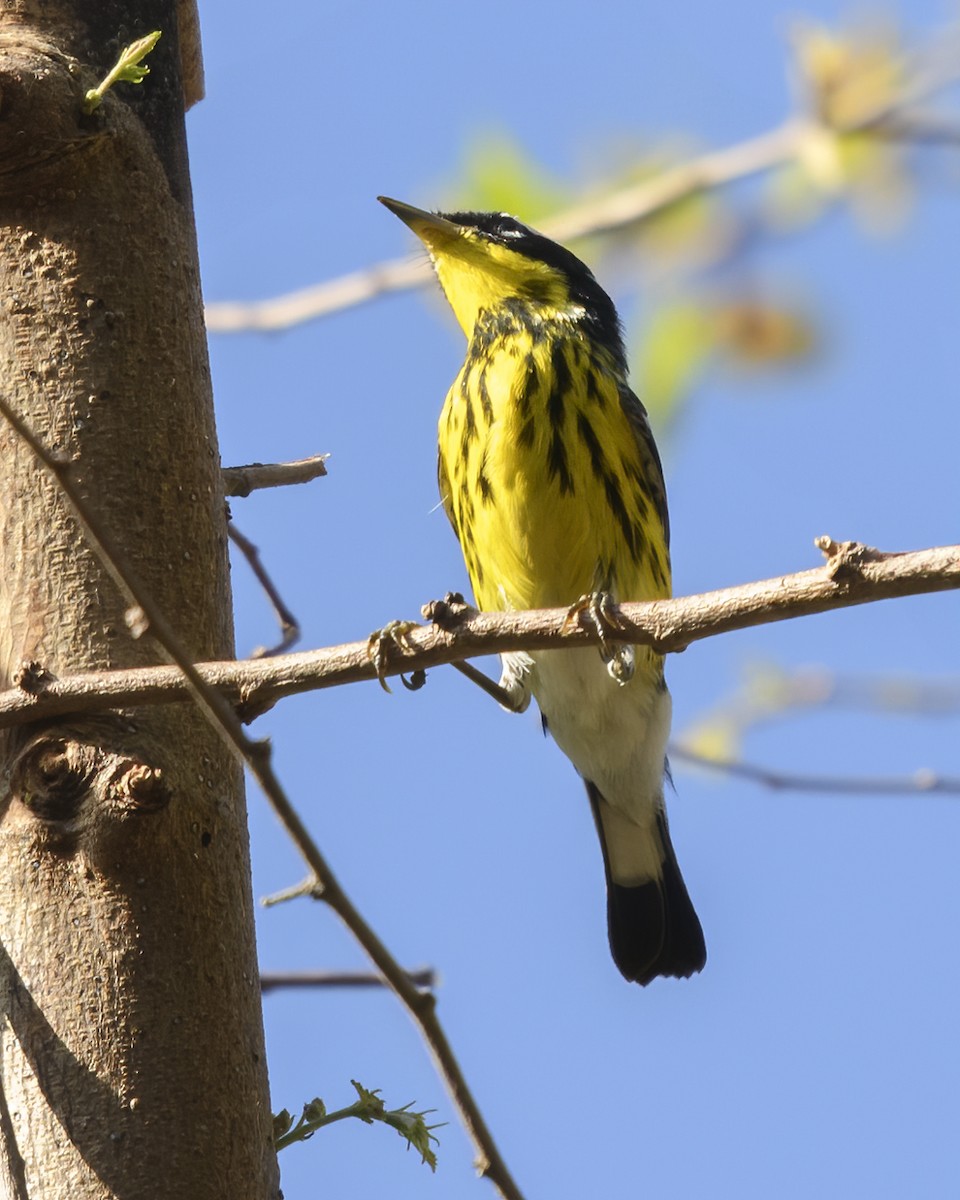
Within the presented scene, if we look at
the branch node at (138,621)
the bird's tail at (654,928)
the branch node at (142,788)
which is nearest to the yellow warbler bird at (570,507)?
the bird's tail at (654,928)

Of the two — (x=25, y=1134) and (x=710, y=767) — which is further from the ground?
(x=710, y=767)

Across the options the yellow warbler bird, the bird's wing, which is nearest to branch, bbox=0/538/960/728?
the yellow warbler bird

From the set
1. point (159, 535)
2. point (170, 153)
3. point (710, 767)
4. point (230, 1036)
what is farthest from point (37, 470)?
point (710, 767)

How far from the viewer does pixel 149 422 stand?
286cm

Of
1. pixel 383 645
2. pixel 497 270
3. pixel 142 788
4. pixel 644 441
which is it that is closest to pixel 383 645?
pixel 383 645

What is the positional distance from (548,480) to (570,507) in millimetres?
96

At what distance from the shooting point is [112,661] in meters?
2.64

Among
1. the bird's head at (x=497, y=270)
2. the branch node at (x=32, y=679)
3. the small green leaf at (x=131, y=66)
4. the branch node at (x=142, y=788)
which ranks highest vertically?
the bird's head at (x=497, y=270)

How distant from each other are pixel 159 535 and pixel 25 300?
0.50 metres

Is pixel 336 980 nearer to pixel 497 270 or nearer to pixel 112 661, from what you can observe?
pixel 112 661

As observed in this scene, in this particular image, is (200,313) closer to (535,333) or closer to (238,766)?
(238,766)

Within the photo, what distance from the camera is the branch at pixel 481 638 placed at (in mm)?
2107

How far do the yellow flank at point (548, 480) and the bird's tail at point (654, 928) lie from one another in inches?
44.7

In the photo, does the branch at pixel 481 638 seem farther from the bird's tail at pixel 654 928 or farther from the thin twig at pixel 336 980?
the bird's tail at pixel 654 928
